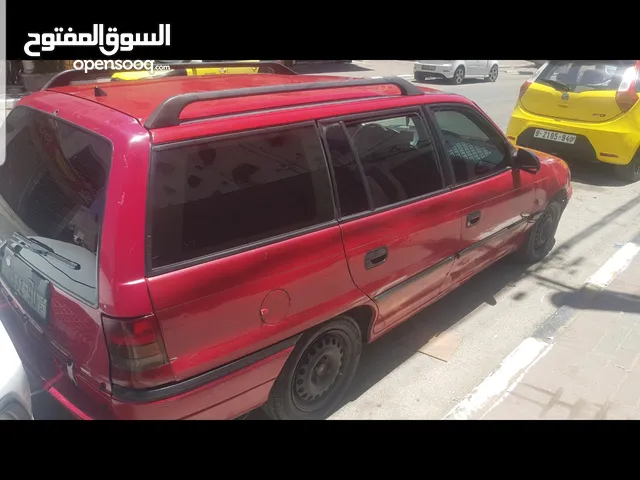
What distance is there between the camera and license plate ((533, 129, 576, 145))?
274 inches

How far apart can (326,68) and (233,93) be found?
2010cm

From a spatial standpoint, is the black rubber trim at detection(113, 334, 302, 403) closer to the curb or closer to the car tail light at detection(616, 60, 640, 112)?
A: the curb

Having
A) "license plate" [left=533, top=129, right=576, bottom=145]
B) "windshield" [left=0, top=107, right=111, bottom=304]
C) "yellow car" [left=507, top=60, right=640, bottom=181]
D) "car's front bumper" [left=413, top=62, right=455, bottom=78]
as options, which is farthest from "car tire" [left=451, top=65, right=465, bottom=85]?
"windshield" [left=0, top=107, right=111, bottom=304]

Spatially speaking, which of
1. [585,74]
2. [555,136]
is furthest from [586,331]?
[585,74]

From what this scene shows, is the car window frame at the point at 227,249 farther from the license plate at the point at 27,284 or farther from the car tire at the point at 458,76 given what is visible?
the car tire at the point at 458,76

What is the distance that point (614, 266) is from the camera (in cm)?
490

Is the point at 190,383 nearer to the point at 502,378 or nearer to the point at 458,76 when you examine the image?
the point at 502,378

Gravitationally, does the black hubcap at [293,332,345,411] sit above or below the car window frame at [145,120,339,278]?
below

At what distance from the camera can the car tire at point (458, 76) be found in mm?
17781

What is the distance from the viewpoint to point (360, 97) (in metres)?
2.90

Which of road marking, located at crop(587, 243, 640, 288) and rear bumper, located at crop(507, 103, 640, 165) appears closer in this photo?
road marking, located at crop(587, 243, 640, 288)

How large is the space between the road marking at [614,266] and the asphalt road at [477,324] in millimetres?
70
